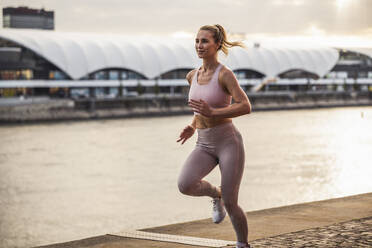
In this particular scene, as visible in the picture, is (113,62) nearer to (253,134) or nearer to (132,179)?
(253,134)

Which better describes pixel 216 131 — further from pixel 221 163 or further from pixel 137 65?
pixel 137 65

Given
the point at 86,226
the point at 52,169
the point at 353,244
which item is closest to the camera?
the point at 353,244

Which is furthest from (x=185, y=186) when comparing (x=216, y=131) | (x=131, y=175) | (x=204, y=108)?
(x=131, y=175)

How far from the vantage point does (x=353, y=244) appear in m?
6.65

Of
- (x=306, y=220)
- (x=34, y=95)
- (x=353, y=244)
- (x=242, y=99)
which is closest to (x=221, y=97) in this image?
(x=242, y=99)

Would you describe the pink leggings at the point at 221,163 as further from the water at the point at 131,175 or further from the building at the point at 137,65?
the building at the point at 137,65

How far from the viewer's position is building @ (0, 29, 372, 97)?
331ft

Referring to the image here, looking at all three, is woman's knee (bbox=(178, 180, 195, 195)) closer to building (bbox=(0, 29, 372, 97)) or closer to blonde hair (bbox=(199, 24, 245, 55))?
blonde hair (bbox=(199, 24, 245, 55))

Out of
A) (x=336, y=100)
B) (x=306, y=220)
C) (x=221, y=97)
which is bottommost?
(x=336, y=100)

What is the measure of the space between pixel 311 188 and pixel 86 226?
1208cm

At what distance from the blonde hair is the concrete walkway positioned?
6.76 feet

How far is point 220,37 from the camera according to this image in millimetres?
5879

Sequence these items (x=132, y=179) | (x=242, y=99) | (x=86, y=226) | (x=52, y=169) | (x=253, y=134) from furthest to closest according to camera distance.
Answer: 1. (x=253, y=134)
2. (x=52, y=169)
3. (x=132, y=179)
4. (x=86, y=226)
5. (x=242, y=99)

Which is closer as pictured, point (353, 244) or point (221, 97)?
point (221, 97)
